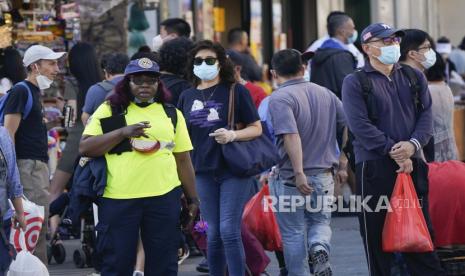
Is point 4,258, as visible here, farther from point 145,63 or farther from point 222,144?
point 222,144

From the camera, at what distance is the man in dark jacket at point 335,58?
1448 centimetres

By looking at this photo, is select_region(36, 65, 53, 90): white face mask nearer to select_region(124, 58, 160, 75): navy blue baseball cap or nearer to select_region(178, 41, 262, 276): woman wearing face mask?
select_region(178, 41, 262, 276): woman wearing face mask

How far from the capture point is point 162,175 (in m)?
8.30

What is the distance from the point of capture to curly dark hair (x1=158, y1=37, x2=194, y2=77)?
10.9 m

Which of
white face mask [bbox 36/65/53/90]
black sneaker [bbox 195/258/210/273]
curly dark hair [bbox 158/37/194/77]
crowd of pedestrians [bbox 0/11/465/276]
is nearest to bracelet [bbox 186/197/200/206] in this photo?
crowd of pedestrians [bbox 0/11/465/276]

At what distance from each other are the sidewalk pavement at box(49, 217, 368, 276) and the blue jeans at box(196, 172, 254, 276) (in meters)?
1.57

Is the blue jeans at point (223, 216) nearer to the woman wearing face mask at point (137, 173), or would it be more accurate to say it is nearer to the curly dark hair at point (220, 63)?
the curly dark hair at point (220, 63)

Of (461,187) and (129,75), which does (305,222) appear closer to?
(461,187)

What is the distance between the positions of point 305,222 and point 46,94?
5260 millimetres

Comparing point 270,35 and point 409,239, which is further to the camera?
point 270,35

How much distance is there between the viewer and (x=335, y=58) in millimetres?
14508

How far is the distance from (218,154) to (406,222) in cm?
149

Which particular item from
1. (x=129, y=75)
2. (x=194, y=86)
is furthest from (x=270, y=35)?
(x=129, y=75)

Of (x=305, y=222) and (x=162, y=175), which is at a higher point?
(x=162, y=175)
